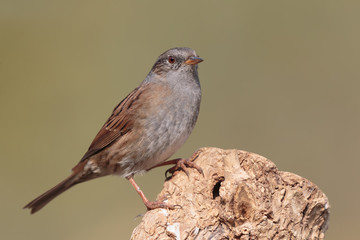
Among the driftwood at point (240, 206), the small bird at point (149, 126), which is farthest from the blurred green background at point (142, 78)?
the driftwood at point (240, 206)

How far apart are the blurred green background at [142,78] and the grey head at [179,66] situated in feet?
7.16

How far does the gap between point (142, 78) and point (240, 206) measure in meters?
5.28

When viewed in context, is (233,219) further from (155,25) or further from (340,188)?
(155,25)

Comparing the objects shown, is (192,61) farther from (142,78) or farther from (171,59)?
(142,78)

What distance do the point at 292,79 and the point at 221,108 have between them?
5.01ft

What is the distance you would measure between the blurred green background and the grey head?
7.16ft

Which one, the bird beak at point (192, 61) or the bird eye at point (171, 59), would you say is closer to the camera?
the bird beak at point (192, 61)

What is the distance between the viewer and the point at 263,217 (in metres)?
3.52

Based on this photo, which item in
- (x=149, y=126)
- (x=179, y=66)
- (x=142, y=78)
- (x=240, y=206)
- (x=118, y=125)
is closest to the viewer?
(x=240, y=206)

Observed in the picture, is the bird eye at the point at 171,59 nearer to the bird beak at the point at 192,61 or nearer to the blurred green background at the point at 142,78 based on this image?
the bird beak at the point at 192,61

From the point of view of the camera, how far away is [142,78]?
28.3 feet

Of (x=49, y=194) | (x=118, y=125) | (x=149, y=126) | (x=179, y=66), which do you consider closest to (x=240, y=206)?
(x=149, y=126)

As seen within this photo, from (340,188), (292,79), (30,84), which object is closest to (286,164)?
(340,188)

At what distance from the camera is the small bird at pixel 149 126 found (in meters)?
4.91
